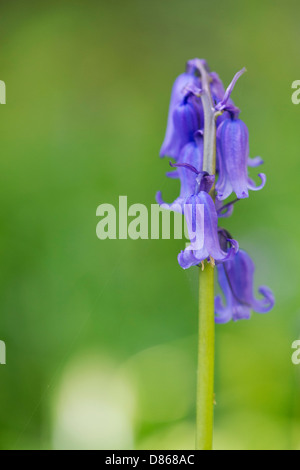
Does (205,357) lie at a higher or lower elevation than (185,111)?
lower

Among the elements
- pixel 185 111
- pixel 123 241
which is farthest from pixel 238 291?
pixel 123 241

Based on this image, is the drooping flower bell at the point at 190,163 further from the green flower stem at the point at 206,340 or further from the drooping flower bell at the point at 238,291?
the drooping flower bell at the point at 238,291

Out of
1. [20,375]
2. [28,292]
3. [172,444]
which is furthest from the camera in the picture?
[28,292]

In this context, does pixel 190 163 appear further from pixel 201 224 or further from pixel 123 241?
pixel 123 241

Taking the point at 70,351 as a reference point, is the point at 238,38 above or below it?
above

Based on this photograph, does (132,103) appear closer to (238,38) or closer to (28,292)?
(238,38)

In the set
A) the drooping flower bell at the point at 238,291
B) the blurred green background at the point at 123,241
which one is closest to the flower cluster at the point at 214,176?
the drooping flower bell at the point at 238,291

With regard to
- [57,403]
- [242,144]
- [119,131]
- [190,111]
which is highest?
[119,131]

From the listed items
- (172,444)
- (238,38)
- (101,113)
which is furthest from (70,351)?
(238,38)
